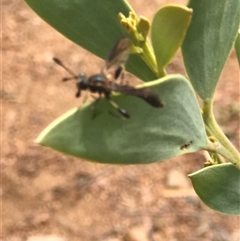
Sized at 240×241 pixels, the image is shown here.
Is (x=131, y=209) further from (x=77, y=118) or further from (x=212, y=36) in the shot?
(x=77, y=118)

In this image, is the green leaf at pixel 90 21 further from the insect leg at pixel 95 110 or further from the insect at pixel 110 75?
the insect leg at pixel 95 110

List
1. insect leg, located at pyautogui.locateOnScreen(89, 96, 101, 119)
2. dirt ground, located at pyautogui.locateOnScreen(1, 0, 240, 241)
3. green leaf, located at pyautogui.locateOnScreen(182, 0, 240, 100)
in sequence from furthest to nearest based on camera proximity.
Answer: dirt ground, located at pyautogui.locateOnScreen(1, 0, 240, 241) < green leaf, located at pyautogui.locateOnScreen(182, 0, 240, 100) < insect leg, located at pyautogui.locateOnScreen(89, 96, 101, 119)

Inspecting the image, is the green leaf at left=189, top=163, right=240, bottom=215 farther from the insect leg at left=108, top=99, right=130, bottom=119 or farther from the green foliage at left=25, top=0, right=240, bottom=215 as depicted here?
the insect leg at left=108, top=99, right=130, bottom=119

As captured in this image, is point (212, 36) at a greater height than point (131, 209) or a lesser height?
greater

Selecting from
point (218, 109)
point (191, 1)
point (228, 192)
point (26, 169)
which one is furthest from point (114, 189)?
point (191, 1)

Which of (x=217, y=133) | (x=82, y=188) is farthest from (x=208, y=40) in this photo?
(x=82, y=188)

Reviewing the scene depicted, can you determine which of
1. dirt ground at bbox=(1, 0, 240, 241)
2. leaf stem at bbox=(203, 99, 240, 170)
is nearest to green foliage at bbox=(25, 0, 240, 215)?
leaf stem at bbox=(203, 99, 240, 170)

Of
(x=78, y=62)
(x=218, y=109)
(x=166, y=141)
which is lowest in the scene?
(x=78, y=62)

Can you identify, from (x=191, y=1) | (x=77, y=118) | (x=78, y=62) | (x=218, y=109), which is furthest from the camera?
(x=78, y=62)
